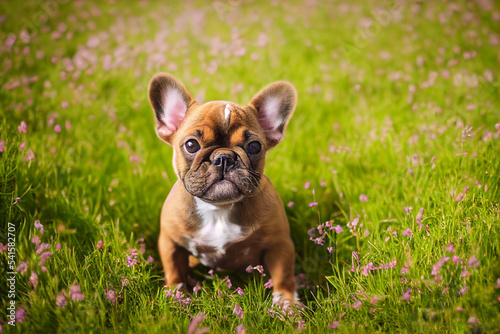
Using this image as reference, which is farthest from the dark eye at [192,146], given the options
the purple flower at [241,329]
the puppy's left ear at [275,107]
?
the purple flower at [241,329]

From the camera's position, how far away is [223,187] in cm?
230

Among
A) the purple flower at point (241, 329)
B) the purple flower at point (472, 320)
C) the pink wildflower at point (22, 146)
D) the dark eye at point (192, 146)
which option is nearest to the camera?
the purple flower at point (472, 320)

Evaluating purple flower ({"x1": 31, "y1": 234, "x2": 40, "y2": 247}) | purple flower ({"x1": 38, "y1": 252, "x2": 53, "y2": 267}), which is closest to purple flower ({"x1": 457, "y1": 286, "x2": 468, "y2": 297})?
purple flower ({"x1": 38, "y1": 252, "x2": 53, "y2": 267})

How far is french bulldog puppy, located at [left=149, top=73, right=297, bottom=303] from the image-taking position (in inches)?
91.6

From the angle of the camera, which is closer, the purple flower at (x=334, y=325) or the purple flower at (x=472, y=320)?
the purple flower at (x=472, y=320)

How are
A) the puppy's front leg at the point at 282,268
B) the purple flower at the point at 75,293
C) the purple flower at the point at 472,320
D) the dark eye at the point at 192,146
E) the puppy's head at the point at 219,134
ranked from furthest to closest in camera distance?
the puppy's front leg at the point at 282,268
the dark eye at the point at 192,146
the puppy's head at the point at 219,134
the purple flower at the point at 75,293
the purple flower at the point at 472,320

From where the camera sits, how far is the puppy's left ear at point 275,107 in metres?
2.69

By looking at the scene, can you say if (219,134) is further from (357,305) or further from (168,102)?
(357,305)

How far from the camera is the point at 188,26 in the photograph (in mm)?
6379

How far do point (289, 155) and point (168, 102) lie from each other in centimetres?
155

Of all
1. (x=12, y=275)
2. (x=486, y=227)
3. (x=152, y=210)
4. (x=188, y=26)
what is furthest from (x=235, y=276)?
(x=188, y=26)

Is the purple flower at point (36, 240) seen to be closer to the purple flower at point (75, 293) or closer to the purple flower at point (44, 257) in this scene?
the purple flower at point (44, 257)

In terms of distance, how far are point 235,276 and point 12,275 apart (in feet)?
4.65

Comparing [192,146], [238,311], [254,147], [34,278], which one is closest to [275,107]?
[254,147]
